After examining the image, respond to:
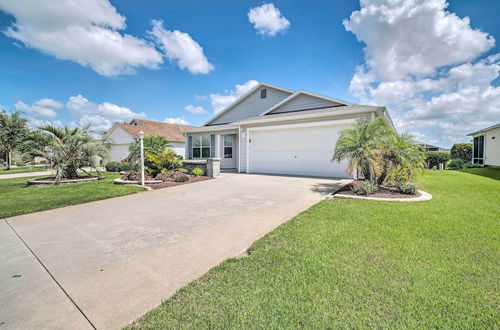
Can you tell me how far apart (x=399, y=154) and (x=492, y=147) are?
51.2ft

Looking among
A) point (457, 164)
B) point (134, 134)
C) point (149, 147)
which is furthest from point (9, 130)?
point (457, 164)

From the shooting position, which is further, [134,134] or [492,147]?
[134,134]

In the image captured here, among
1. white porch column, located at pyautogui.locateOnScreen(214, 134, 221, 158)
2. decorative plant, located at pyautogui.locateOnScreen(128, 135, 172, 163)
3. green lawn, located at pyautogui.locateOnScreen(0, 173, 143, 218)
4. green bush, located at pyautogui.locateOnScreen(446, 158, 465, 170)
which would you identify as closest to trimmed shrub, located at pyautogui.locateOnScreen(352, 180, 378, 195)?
green lawn, located at pyautogui.locateOnScreen(0, 173, 143, 218)

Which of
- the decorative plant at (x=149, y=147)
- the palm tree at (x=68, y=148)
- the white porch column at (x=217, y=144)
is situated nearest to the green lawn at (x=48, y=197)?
the palm tree at (x=68, y=148)

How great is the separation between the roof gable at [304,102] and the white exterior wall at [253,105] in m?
1.50

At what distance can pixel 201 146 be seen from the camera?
663 inches

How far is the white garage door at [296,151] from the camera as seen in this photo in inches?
408

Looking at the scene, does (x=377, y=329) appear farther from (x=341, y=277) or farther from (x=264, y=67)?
(x=264, y=67)

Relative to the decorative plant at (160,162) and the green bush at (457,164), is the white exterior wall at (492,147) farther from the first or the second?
the decorative plant at (160,162)

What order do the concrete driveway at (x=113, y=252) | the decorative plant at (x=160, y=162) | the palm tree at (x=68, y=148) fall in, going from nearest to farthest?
the concrete driveway at (x=113, y=252)
the palm tree at (x=68, y=148)
the decorative plant at (x=160, y=162)

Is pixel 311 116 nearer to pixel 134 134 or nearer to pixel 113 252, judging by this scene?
pixel 113 252

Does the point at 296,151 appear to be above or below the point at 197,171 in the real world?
above

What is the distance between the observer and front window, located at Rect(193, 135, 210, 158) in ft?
54.0

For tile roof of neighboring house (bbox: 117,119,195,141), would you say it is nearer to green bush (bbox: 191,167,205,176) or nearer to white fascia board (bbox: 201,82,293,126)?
white fascia board (bbox: 201,82,293,126)
